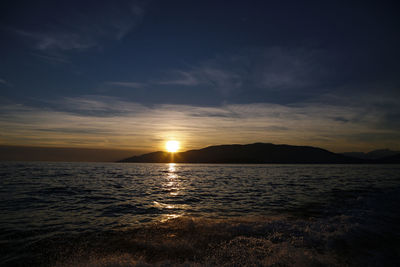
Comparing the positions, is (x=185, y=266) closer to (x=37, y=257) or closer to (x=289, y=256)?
(x=289, y=256)

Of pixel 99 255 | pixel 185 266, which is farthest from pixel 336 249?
pixel 99 255

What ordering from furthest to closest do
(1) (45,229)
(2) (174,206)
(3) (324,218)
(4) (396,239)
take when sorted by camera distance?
(2) (174,206)
(3) (324,218)
(1) (45,229)
(4) (396,239)

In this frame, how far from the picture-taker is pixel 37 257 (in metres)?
6.85

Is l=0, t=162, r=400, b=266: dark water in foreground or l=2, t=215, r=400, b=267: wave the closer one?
l=2, t=215, r=400, b=267: wave

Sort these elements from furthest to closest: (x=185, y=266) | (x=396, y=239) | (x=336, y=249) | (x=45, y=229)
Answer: (x=45, y=229)
(x=396, y=239)
(x=336, y=249)
(x=185, y=266)

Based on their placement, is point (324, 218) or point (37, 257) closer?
point (37, 257)

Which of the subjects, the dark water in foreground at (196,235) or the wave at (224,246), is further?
the dark water in foreground at (196,235)

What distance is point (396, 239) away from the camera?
341 inches

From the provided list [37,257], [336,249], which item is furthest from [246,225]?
[37,257]

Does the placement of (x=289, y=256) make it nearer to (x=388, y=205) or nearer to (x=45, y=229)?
(x=45, y=229)

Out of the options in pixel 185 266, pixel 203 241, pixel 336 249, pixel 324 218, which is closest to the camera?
pixel 185 266

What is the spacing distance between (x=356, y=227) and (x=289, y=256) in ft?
19.1

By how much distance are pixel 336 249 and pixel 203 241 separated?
4.79m

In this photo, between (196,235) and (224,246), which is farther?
(196,235)
